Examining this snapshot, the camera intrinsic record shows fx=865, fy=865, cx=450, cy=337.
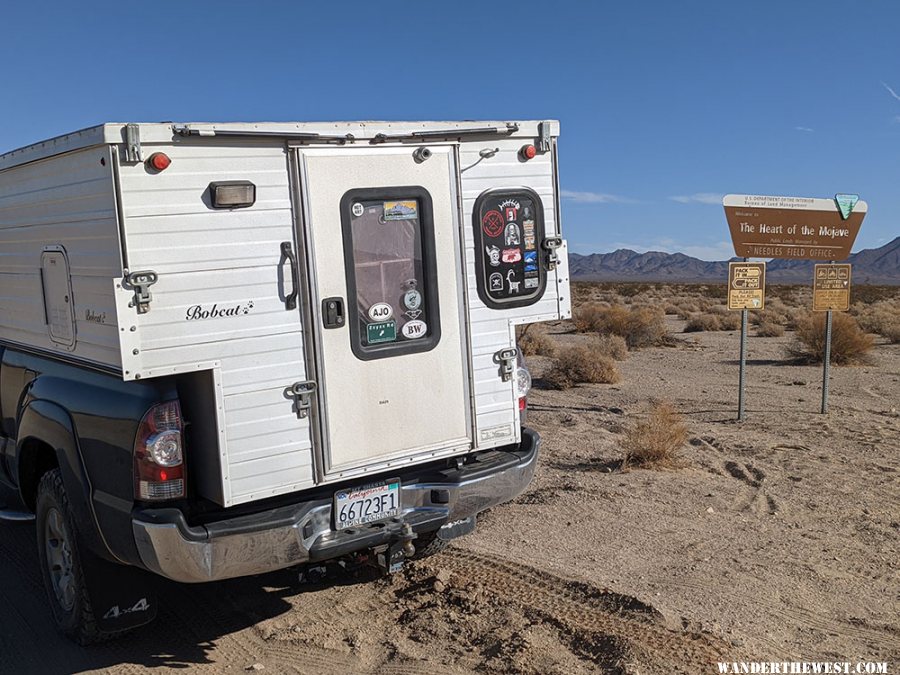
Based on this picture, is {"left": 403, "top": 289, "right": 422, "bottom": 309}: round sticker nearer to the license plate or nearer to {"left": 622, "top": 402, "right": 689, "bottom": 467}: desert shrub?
the license plate

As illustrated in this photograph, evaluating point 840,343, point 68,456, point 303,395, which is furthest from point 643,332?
point 68,456

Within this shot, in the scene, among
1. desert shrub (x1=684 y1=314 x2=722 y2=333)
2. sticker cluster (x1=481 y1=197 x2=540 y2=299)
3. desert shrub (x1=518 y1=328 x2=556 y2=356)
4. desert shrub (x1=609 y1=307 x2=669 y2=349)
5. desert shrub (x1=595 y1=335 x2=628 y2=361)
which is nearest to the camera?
sticker cluster (x1=481 y1=197 x2=540 y2=299)

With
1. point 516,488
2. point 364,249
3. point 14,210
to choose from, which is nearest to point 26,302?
point 14,210

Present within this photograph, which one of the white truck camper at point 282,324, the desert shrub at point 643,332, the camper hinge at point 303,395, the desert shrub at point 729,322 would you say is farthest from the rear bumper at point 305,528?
the desert shrub at point 729,322

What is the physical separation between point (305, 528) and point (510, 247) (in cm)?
206

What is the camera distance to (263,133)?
4176 millimetres

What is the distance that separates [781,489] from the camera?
747 cm

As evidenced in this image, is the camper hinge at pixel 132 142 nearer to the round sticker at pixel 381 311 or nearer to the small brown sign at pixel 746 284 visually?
the round sticker at pixel 381 311

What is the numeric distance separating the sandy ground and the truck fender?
0.73 m

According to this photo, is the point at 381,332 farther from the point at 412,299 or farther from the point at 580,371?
the point at 580,371

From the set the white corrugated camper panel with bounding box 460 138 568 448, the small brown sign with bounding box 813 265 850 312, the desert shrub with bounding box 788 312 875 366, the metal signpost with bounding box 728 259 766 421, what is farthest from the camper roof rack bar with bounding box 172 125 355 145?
the desert shrub with bounding box 788 312 875 366

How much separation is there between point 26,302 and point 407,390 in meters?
2.62

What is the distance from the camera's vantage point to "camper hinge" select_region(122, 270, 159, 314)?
3.89 m

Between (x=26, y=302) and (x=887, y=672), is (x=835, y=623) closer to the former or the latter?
(x=887, y=672)
